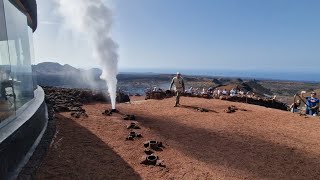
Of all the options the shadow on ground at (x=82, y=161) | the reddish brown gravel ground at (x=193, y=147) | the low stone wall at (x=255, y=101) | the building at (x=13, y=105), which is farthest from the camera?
the low stone wall at (x=255, y=101)

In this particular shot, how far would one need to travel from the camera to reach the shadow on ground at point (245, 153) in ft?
26.8

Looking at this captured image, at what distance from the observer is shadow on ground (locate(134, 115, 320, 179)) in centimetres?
816

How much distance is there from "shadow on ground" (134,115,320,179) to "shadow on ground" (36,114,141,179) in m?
2.11

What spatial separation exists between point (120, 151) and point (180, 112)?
7.02 meters

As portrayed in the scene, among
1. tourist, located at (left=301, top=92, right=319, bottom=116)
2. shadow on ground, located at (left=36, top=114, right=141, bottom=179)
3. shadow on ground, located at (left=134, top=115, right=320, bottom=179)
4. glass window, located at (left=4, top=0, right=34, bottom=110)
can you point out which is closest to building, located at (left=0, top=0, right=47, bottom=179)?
glass window, located at (left=4, top=0, right=34, bottom=110)

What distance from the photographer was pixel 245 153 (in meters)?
9.48

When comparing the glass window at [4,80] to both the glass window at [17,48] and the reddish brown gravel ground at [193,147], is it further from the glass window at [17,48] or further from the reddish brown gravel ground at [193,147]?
the reddish brown gravel ground at [193,147]

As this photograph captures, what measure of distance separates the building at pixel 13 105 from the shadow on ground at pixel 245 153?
13.1ft

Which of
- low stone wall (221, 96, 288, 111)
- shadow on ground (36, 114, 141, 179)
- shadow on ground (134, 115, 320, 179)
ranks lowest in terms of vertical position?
low stone wall (221, 96, 288, 111)

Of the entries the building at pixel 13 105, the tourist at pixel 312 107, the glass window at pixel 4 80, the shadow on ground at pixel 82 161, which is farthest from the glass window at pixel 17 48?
the tourist at pixel 312 107

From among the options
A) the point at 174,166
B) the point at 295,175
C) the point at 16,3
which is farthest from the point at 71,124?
the point at 295,175

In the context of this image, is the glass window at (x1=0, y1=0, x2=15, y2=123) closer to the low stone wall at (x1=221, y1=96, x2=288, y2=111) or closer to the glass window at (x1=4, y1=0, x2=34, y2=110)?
Result: the glass window at (x1=4, y1=0, x2=34, y2=110)

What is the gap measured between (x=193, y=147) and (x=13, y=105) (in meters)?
4.97

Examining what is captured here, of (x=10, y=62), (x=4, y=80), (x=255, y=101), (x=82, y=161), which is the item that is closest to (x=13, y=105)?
(x=4, y=80)
